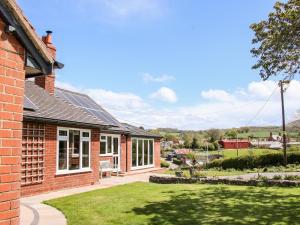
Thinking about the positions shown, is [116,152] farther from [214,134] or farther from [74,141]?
[214,134]

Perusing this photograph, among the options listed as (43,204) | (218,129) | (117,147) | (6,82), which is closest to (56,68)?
(6,82)

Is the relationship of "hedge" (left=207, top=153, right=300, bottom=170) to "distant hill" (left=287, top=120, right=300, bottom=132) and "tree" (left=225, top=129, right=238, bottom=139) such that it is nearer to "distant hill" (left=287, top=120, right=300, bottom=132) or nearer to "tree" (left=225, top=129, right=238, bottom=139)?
"distant hill" (left=287, top=120, right=300, bottom=132)

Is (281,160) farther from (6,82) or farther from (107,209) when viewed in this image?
(6,82)

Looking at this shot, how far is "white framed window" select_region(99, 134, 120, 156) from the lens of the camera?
24.0 meters

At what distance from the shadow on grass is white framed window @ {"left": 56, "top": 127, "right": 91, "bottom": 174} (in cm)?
515

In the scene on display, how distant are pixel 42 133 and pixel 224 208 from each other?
8.09 meters

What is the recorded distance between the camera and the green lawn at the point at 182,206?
33.0 feet

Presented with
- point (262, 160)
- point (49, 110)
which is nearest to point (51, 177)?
point (49, 110)

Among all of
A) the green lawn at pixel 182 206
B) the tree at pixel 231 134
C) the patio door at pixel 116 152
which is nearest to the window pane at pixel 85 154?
the green lawn at pixel 182 206

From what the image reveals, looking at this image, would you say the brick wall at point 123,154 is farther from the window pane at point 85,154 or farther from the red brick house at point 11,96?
the red brick house at point 11,96

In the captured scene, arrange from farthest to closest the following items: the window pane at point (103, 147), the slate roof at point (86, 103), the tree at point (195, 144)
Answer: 1. the tree at point (195, 144)
2. the window pane at point (103, 147)
3. the slate roof at point (86, 103)

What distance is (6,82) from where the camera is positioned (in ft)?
15.4

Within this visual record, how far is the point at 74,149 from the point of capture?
17578 millimetres

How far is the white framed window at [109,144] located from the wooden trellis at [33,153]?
8.57 metres
